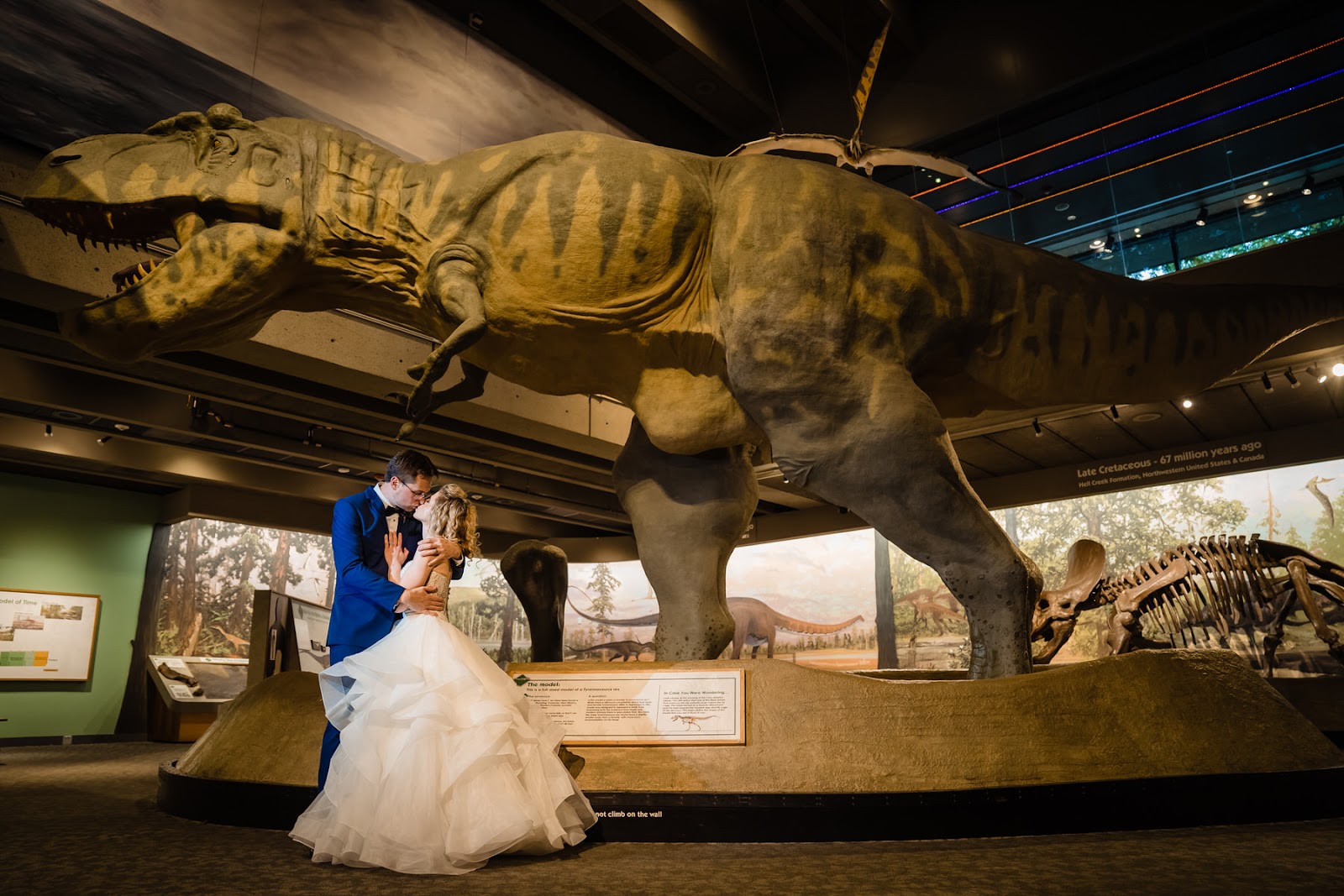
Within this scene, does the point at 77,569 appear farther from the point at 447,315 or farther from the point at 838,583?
the point at 447,315

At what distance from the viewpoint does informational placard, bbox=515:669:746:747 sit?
2.55m

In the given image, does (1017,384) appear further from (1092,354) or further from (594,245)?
(594,245)

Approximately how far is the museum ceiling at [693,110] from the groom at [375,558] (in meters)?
3.23

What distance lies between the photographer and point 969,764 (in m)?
2.43

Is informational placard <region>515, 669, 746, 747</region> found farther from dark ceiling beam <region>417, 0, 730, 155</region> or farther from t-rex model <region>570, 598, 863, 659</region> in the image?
t-rex model <region>570, 598, 863, 659</region>

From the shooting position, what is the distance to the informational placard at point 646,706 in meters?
2.55

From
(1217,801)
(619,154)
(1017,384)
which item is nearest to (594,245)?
(619,154)

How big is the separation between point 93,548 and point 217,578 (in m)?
1.44

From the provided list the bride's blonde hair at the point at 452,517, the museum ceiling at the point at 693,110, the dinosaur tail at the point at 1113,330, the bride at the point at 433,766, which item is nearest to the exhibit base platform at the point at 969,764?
the bride at the point at 433,766

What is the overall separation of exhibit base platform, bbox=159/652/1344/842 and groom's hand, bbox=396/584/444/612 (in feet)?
2.10

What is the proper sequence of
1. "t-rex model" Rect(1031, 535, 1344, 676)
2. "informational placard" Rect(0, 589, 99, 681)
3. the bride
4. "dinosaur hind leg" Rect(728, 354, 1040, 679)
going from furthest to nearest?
"informational placard" Rect(0, 589, 99, 681) < "t-rex model" Rect(1031, 535, 1344, 676) < "dinosaur hind leg" Rect(728, 354, 1040, 679) < the bride

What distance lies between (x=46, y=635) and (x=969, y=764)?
10778 mm

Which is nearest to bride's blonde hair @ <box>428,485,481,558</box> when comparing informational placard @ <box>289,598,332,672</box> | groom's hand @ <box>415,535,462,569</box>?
groom's hand @ <box>415,535,462,569</box>

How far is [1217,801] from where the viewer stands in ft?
8.05
